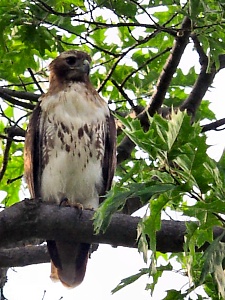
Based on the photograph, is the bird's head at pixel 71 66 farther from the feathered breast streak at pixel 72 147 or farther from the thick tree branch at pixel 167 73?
the thick tree branch at pixel 167 73

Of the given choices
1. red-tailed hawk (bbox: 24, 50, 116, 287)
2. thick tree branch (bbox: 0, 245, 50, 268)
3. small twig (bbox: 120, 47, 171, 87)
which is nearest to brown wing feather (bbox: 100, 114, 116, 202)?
red-tailed hawk (bbox: 24, 50, 116, 287)

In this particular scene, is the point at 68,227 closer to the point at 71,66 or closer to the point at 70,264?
the point at 70,264

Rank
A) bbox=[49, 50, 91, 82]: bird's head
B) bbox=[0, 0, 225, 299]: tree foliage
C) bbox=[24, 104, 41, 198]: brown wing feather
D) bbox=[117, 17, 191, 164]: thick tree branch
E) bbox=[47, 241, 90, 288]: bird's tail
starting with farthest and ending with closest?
1. bbox=[49, 50, 91, 82]: bird's head
2. bbox=[24, 104, 41, 198]: brown wing feather
3. bbox=[47, 241, 90, 288]: bird's tail
4. bbox=[117, 17, 191, 164]: thick tree branch
5. bbox=[0, 0, 225, 299]: tree foliage

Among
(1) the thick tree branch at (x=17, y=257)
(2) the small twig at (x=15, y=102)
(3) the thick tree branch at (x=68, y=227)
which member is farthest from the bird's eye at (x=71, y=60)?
(3) the thick tree branch at (x=68, y=227)

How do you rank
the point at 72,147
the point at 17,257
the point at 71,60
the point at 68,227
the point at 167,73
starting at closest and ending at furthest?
the point at 68,227 → the point at 17,257 → the point at 167,73 → the point at 72,147 → the point at 71,60

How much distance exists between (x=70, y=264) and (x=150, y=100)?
133 centimetres

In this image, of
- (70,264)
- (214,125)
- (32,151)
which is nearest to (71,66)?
(32,151)

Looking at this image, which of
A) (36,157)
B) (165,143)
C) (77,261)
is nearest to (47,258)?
(77,261)

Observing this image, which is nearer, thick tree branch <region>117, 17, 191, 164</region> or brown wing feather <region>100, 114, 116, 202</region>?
thick tree branch <region>117, 17, 191, 164</region>

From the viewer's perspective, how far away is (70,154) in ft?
17.5

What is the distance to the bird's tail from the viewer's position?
5266mm

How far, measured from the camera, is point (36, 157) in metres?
5.54

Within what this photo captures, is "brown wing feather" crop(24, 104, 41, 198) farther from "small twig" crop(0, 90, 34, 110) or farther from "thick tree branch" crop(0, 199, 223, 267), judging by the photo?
"thick tree branch" crop(0, 199, 223, 267)

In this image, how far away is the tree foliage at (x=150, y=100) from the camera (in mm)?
2648
